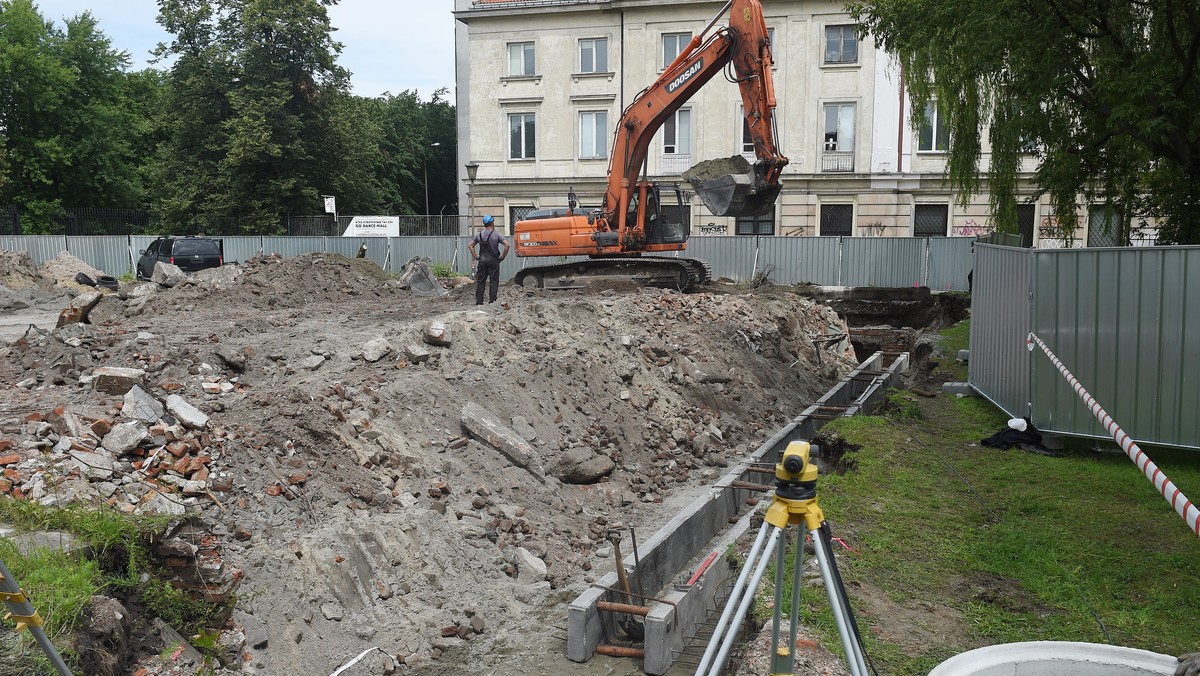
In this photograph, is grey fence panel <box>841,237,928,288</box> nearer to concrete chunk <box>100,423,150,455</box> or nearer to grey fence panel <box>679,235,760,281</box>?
grey fence panel <box>679,235,760,281</box>

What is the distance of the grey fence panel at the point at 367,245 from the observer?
29.8m

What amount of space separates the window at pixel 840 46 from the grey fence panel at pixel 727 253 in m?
9.15

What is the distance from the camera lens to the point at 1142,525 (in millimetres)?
6410

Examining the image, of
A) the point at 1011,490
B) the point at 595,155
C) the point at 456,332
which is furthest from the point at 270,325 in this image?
the point at 595,155

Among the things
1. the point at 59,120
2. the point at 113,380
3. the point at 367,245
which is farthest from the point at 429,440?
the point at 59,120

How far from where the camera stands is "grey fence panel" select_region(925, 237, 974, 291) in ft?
83.6

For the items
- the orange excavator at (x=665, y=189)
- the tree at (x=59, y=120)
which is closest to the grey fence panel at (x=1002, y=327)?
the orange excavator at (x=665, y=189)

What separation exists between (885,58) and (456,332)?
25584 mm

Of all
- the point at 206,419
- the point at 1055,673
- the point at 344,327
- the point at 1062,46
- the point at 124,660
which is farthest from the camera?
the point at 344,327

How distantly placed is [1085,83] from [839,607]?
957 cm

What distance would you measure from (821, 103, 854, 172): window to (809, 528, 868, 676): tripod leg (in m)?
30.4

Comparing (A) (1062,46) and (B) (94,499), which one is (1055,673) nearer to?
(B) (94,499)

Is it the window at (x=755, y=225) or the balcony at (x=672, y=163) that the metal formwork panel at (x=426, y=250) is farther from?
the window at (x=755, y=225)

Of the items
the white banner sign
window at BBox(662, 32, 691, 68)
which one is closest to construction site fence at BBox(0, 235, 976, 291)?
the white banner sign
